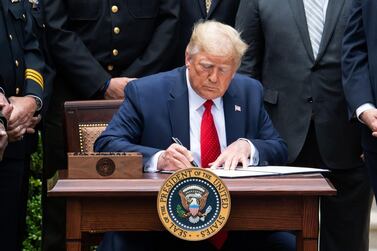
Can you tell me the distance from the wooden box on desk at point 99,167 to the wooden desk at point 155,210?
0.06m

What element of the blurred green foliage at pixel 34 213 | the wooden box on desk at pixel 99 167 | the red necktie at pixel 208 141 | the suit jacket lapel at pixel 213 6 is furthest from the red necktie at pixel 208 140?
the blurred green foliage at pixel 34 213

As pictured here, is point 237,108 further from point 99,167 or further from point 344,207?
point 344,207

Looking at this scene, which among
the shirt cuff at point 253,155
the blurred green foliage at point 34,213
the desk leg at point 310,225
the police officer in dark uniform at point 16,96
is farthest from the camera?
the blurred green foliage at point 34,213

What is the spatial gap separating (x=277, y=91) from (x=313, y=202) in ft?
5.11

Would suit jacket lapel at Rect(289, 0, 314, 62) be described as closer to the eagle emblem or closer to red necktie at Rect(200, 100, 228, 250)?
red necktie at Rect(200, 100, 228, 250)

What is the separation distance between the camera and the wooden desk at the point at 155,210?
403cm

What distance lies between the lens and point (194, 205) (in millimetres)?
3965

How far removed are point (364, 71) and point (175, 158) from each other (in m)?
1.21

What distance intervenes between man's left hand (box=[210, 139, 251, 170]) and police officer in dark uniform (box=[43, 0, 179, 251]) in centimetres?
118

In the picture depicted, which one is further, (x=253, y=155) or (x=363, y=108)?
(x=363, y=108)

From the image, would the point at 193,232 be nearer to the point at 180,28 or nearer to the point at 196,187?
the point at 196,187

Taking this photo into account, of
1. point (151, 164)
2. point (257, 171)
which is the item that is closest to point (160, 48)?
point (151, 164)

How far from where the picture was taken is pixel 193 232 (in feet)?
13.0

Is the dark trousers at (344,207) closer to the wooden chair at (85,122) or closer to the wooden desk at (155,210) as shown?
the wooden chair at (85,122)
